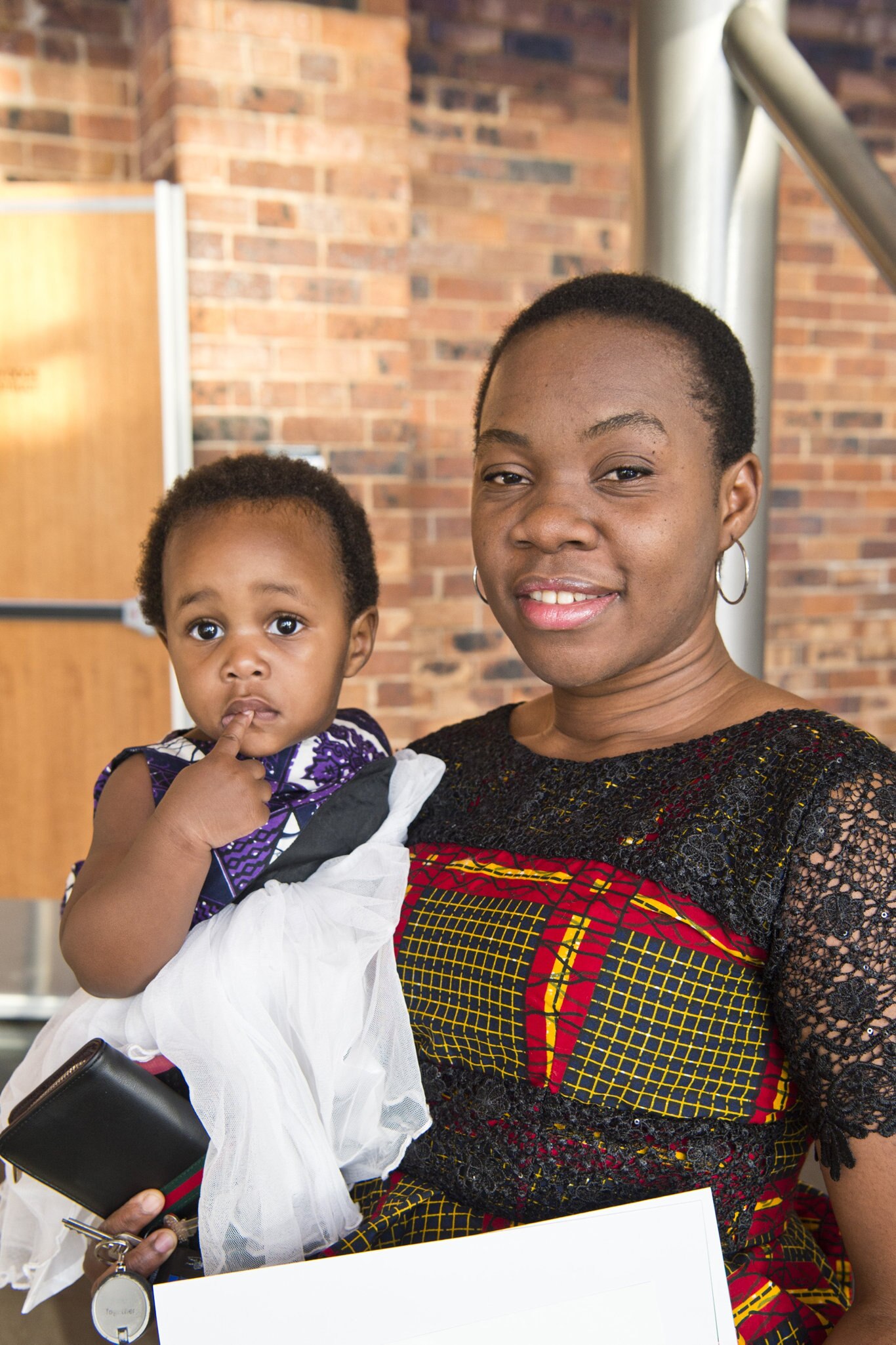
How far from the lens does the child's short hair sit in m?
1.42

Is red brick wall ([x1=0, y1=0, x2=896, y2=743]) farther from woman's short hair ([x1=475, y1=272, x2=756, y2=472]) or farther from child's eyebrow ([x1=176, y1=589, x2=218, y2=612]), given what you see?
woman's short hair ([x1=475, y1=272, x2=756, y2=472])

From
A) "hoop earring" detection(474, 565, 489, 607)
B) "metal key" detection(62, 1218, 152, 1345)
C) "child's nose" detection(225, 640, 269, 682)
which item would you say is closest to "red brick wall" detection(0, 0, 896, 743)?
"hoop earring" detection(474, 565, 489, 607)

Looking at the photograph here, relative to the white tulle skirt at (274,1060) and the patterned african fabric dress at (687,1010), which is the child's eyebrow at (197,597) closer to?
the white tulle skirt at (274,1060)

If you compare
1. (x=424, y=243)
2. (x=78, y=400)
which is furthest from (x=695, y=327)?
(x=424, y=243)

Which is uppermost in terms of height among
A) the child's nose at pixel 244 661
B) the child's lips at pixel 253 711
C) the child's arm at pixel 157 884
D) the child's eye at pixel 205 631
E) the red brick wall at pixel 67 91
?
the red brick wall at pixel 67 91

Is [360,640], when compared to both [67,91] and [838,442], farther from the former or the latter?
[838,442]

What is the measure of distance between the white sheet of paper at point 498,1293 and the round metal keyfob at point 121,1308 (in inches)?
7.4

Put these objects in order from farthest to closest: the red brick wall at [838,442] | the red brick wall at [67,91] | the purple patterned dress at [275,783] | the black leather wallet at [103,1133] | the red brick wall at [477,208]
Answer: the red brick wall at [838,442]
the red brick wall at [477,208]
the red brick wall at [67,91]
the purple patterned dress at [275,783]
the black leather wallet at [103,1133]

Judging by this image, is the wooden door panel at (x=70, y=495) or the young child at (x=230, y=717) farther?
the wooden door panel at (x=70, y=495)

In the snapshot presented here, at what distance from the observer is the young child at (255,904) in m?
1.14

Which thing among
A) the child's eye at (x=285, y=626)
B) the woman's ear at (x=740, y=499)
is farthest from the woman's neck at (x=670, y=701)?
the child's eye at (x=285, y=626)

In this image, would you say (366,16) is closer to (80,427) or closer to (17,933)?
(80,427)

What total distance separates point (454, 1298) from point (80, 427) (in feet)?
9.83

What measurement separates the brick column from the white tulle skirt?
7.89 feet
